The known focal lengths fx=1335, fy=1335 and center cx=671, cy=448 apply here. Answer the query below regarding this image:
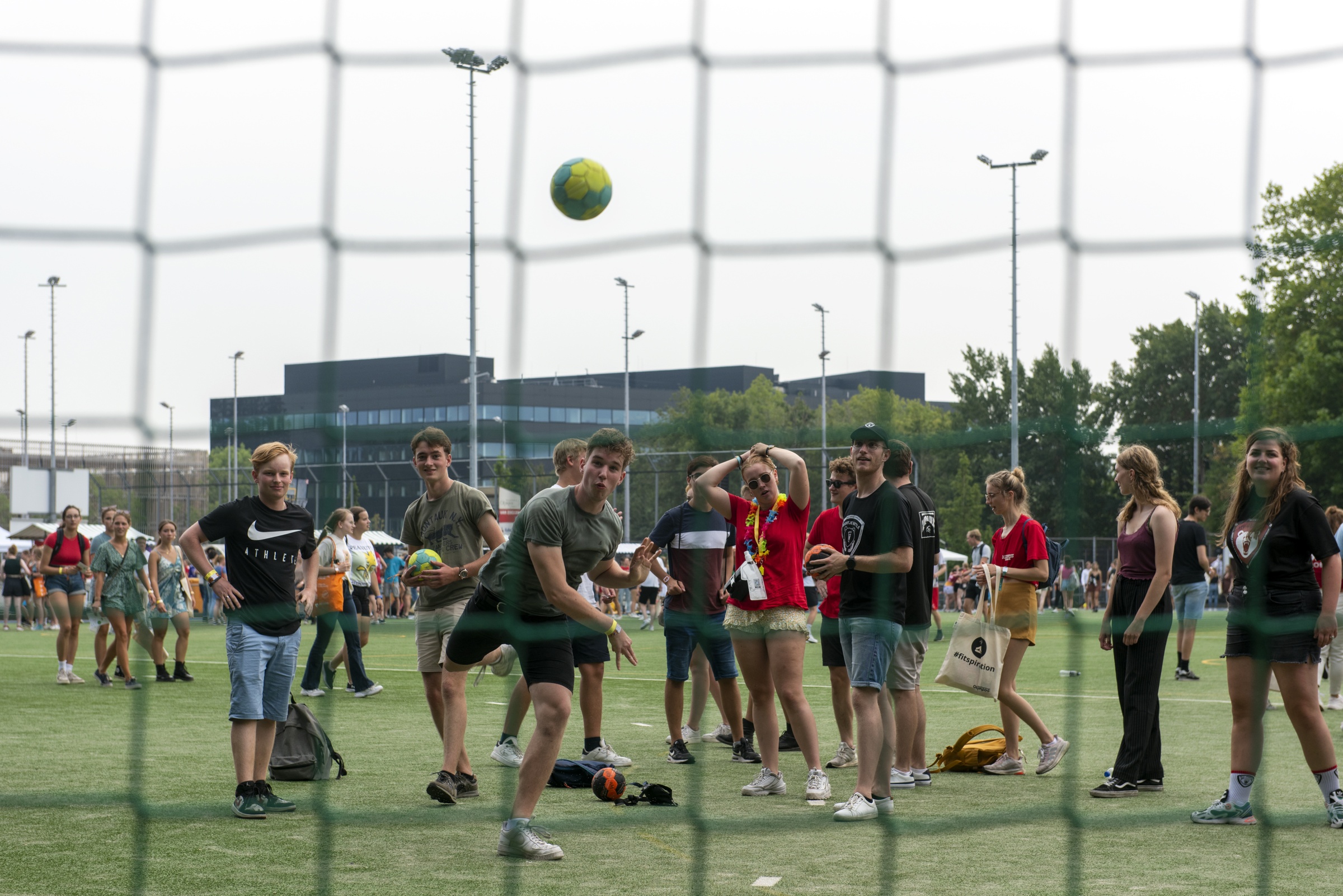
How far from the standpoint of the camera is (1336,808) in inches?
198

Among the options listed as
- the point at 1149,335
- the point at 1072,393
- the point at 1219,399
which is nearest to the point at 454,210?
the point at 1072,393

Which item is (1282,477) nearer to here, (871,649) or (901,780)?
(871,649)

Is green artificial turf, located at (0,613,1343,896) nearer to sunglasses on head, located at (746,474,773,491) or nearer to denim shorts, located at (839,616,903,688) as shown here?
denim shorts, located at (839,616,903,688)

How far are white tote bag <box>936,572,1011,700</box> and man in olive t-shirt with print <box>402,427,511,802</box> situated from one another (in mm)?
2210

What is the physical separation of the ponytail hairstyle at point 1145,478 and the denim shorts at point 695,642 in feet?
6.83

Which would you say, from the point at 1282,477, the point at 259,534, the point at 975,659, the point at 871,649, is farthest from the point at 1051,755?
the point at 259,534

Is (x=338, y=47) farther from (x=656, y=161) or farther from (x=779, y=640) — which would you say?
(x=779, y=640)

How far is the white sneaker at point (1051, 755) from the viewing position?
6.39 m

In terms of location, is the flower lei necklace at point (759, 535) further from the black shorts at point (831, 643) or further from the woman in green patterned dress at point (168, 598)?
the woman in green patterned dress at point (168, 598)

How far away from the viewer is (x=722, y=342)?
6125 millimetres

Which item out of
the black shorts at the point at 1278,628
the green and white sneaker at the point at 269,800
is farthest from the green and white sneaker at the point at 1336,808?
the green and white sneaker at the point at 269,800

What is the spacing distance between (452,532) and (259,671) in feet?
3.35

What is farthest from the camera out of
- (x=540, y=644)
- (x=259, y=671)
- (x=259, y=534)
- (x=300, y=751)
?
(x=300, y=751)

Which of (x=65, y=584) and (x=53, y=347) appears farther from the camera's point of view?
(x=65, y=584)
